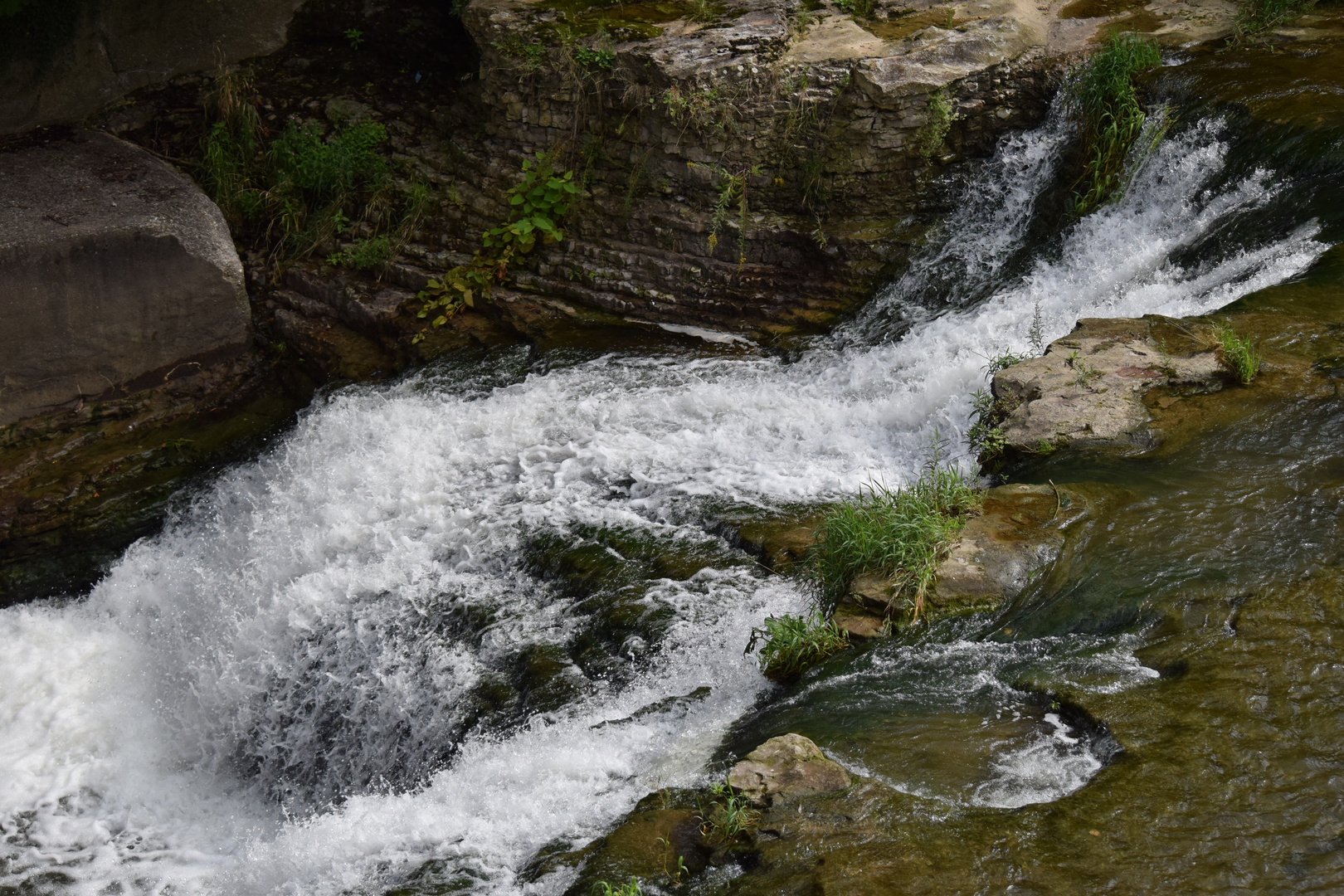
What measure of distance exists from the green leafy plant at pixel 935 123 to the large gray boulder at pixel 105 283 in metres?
4.97

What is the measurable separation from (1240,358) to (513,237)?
15.9 ft

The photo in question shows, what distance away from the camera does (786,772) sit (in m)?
3.19

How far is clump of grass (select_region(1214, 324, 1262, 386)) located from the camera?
4.62 meters

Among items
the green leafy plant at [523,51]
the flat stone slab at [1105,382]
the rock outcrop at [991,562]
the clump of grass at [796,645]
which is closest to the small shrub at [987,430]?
the flat stone slab at [1105,382]

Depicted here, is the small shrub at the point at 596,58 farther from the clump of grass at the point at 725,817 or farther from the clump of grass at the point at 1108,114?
the clump of grass at the point at 725,817

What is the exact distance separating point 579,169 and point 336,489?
119 inches

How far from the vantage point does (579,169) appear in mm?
7453

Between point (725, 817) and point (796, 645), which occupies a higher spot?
point (796, 645)

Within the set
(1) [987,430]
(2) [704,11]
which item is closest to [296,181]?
(2) [704,11]

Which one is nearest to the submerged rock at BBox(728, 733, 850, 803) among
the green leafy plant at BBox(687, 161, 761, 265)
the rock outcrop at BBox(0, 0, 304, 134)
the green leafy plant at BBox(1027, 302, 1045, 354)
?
the green leafy plant at BBox(1027, 302, 1045, 354)

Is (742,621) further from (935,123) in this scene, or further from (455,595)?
(935,123)

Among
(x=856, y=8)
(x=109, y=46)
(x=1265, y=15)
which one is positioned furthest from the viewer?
(x=109, y=46)

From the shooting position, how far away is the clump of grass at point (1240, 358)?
4.62 meters

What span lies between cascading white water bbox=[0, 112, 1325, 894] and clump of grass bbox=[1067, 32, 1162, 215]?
17 cm
